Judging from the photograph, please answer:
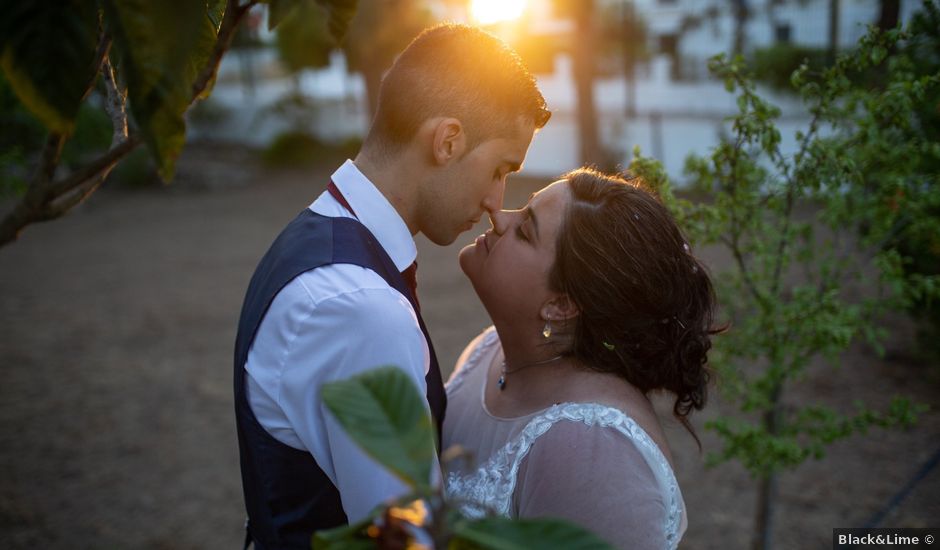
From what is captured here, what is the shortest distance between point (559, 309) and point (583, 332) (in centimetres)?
9

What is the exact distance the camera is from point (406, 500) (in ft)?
2.60

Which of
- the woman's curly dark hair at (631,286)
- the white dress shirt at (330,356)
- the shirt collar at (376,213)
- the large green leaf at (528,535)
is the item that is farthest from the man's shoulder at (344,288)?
the large green leaf at (528,535)

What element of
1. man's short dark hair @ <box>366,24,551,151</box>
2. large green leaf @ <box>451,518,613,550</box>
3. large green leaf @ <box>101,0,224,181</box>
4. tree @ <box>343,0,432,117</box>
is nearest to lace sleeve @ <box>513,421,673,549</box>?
man's short dark hair @ <box>366,24,551,151</box>

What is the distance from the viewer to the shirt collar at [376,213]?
200 centimetres

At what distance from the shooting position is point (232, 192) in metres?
18.1

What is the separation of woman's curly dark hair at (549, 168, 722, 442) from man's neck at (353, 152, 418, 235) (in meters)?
0.44

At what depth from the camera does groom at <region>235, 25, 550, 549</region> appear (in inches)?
63.7

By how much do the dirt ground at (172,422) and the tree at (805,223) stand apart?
450mm

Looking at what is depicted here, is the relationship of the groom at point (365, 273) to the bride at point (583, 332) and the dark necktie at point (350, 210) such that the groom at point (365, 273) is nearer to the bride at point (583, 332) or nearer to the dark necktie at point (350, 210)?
the dark necktie at point (350, 210)

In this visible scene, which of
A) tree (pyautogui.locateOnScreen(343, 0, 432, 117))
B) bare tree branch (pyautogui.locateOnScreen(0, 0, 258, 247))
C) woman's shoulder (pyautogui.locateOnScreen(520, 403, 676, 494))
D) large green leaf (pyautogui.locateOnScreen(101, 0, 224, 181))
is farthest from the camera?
tree (pyautogui.locateOnScreen(343, 0, 432, 117))

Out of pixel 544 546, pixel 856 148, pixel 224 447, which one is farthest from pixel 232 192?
pixel 544 546

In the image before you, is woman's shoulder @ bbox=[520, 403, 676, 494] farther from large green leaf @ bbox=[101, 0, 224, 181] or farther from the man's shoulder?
large green leaf @ bbox=[101, 0, 224, 181]

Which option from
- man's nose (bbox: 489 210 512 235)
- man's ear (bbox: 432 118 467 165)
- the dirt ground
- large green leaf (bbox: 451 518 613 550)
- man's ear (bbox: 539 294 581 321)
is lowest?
the dirt ground

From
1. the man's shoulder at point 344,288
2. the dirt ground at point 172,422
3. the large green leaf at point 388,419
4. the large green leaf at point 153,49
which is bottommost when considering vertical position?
the dirt ground at point 172,422
